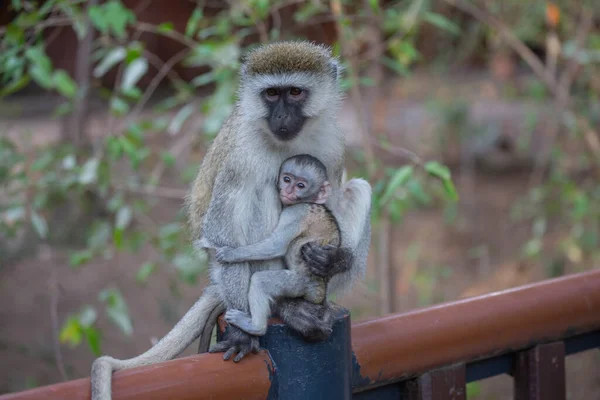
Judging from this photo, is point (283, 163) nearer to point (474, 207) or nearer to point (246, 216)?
point (246, 216)

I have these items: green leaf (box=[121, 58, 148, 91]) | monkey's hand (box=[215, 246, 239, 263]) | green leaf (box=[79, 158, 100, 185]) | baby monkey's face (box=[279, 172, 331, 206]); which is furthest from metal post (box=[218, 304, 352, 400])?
green leaf (box=[121, 58, 148, 91])

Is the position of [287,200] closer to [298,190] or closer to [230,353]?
[298,190]

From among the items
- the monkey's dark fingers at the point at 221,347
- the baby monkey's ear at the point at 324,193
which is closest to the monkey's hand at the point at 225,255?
the baby monkey's ear at the point at 324,193

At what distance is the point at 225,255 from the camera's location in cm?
217

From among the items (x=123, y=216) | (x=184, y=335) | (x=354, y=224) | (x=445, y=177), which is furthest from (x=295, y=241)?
(x=123, y=216)

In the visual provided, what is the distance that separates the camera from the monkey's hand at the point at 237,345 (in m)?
1.66

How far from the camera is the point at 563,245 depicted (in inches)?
234

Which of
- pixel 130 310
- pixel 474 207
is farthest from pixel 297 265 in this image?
pixel 474 207

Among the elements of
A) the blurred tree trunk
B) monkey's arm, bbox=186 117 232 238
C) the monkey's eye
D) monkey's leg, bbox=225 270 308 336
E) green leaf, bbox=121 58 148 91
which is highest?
the blurred tree trunk

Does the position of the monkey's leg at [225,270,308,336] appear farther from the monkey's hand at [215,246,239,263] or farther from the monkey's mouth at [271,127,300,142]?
the monkey's mouth at [271,127,300,142]

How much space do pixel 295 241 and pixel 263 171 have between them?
277 mm

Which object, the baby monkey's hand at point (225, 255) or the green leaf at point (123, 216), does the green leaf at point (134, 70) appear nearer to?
the green leaf at point (123, 216)

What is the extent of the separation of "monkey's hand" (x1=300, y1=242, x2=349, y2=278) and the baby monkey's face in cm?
16

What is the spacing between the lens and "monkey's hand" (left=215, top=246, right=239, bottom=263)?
7.10ft
